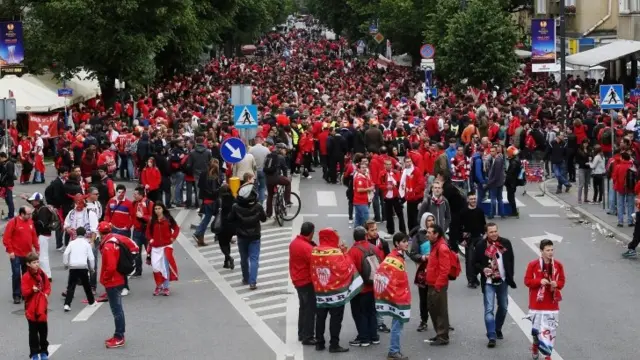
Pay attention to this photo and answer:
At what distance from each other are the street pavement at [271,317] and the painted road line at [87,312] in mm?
28

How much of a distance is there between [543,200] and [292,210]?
6.59 metres

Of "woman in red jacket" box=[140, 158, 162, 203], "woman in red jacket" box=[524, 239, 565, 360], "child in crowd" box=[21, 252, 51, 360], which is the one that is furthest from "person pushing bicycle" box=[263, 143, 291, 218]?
"woman in red jacket" box=[524, 239, 565, 360]

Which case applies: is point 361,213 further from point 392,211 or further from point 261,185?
point 261,185

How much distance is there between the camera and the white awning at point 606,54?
166 feet

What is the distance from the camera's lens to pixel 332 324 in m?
15.8

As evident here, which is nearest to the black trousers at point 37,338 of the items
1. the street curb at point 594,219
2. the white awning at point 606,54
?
the street curb at point 594,219

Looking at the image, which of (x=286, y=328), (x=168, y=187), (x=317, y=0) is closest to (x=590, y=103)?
(x=168, y=187)

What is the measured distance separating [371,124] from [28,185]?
1012cm

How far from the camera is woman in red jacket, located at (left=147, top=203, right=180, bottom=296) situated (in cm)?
1930

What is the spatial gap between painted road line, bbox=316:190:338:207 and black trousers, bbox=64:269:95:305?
11693 mm

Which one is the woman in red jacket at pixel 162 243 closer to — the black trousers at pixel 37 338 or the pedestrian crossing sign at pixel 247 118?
the black trousers at pixel 37 338

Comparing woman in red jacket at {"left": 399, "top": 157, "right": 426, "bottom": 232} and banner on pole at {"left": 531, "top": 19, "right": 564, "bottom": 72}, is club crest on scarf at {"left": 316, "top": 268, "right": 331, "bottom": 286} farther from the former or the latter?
banner on pole at {"left": 531, "top": 19, "right": 564, "bottom": 72}

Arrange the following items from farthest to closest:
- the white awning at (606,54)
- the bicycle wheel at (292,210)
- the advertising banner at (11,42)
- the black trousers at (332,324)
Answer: the white awning at (606,54) < the advertising banner at (11,42) < the bicycle wheel at (292,210) < the black trousers at (332,324)

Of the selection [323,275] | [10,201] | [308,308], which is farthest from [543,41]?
[323,275]
